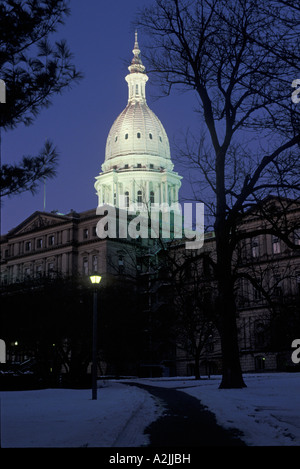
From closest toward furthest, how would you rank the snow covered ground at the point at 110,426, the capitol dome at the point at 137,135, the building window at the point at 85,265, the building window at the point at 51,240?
the snow covered ground at the point at 110,426
the building window at the point at 85,265
the building window at the point at 51,240
the capitol dome at the point at 137,135

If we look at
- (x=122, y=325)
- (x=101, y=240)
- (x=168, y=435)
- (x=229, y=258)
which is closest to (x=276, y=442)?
(x=168, y=435)

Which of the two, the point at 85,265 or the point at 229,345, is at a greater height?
the point at 85,265

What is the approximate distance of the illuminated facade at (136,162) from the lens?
137000 millimetres

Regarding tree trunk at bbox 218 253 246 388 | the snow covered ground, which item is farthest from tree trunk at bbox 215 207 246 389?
the snow covered ground

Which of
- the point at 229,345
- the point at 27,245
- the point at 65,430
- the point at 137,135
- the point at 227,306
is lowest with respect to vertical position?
the point at 65,430

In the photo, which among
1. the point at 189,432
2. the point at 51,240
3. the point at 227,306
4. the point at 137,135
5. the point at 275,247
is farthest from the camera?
the point at 137,135

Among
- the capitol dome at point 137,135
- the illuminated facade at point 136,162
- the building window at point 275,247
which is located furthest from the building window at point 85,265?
the capitol dome at point 137,135

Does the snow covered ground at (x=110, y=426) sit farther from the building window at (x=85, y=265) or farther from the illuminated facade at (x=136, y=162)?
the illuminated facade at (x=136, y=162)

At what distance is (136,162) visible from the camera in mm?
140125

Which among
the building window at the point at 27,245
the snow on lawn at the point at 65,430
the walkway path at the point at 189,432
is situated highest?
the building window at the point at 27,245

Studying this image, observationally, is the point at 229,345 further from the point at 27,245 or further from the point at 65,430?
the point at 27,245

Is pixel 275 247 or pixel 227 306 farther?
pixel 275 247

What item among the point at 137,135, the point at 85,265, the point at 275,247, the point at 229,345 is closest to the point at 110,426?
the point at 229,345
